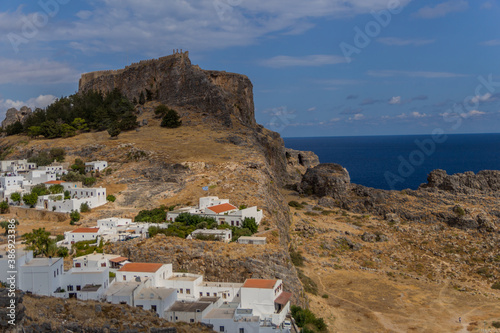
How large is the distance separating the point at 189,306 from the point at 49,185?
25.0 meters

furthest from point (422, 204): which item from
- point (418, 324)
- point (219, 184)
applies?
point (418, 324)

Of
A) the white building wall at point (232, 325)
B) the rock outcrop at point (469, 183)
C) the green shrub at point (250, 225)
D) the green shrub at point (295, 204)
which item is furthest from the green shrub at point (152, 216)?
the rock outcrop at point (469, 183)

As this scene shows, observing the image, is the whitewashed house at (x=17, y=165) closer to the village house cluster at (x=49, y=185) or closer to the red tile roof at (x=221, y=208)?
the village house cluster at (x=49, y=185)

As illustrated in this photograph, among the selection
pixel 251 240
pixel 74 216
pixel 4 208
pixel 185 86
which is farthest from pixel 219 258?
pixel 185 86

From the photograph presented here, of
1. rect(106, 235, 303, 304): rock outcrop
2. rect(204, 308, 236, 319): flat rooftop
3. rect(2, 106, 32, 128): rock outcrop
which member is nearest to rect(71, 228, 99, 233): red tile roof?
rect(106, 235, 303, 304): rock outcrop

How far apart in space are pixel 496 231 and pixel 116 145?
38.1 metres

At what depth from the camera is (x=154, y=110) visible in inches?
2505

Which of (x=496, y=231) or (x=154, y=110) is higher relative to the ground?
(x=154, y=110)

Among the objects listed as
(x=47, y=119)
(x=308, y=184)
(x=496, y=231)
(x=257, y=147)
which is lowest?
(x=496, y=231)

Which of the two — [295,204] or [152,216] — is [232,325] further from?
[295,204]

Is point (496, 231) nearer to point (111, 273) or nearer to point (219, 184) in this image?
point (219, 184)

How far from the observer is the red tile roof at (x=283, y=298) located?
21.3 m

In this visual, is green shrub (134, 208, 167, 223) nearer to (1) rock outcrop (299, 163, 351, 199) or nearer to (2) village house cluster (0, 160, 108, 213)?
(2) village house cluster (0, 160, 108, 213)

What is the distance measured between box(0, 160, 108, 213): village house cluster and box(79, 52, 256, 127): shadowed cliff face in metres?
18.9
